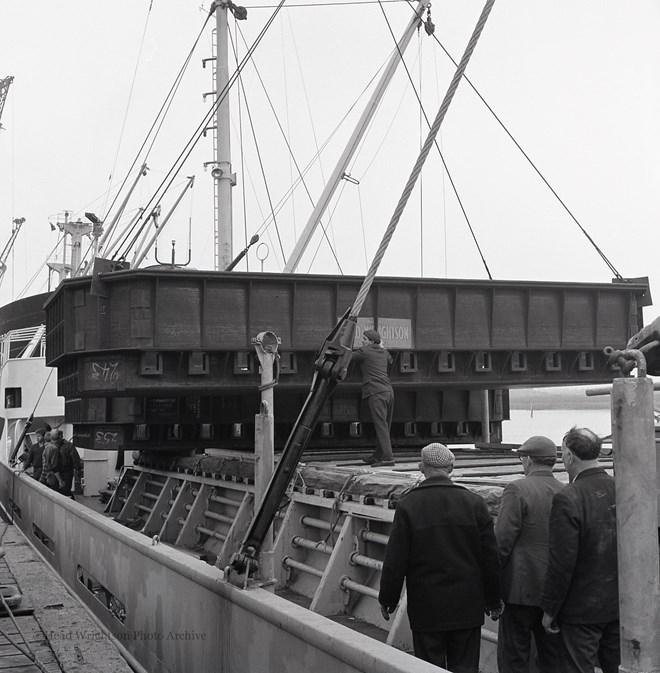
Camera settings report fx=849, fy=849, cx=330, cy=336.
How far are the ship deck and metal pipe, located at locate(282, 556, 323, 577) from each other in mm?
1818

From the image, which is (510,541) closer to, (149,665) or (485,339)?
(149,665)

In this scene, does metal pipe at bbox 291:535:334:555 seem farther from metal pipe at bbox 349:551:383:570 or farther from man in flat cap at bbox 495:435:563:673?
man in flat cap at bbox 495:435:563:673

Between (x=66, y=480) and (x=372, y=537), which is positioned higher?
(x=372, y=537)

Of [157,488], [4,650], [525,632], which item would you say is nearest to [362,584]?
[525,632]

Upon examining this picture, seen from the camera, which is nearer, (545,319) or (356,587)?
(356,587)

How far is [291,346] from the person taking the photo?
11.8 m

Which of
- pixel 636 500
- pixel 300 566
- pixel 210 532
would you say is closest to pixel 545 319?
pixel 210 532

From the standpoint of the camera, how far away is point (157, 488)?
47.8 feet

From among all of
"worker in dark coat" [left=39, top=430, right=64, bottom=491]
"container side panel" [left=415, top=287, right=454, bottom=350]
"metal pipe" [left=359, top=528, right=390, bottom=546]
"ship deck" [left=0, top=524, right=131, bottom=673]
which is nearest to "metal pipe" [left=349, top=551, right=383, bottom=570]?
"metal pipe" [left=359, top=528, right=390, bottom=546]

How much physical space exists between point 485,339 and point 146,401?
5.23m

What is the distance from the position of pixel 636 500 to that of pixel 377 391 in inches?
269

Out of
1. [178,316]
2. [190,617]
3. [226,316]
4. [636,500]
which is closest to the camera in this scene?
[636,500]

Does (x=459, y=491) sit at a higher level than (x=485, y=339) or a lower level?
lower

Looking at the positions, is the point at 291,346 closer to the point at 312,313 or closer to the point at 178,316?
the point at 312,313
